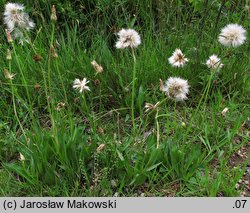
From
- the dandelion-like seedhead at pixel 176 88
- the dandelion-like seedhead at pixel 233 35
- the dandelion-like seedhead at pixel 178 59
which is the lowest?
the dandelion-like seedhead at pixel 176 88

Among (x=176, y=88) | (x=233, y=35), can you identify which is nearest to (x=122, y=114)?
(x=176, y=88)

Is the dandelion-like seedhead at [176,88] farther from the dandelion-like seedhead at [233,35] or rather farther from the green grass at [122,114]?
the dandelion-like seedhead at [233,35]

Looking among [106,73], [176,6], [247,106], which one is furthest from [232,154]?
[176,6]

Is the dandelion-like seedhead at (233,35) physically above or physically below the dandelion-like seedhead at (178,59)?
above

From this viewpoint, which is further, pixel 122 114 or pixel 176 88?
pixel 122 114

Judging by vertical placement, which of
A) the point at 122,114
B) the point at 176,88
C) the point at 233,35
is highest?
the point at 233,35

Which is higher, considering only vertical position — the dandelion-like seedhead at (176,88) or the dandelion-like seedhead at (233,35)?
the dandelion-like seedhead at (233,35)

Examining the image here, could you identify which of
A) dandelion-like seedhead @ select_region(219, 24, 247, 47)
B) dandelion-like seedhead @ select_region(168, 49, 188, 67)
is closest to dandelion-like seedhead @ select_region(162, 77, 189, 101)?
dandelion-like seedhead @ select_region(168, 49, 188, 67)

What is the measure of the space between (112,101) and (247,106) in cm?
92

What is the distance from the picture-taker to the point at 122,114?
9.20 feet

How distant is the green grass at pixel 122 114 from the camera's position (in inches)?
88.7

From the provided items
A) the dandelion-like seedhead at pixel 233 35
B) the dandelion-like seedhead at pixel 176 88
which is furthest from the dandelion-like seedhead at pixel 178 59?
the dandelion-like seedhead at pixel 233 35

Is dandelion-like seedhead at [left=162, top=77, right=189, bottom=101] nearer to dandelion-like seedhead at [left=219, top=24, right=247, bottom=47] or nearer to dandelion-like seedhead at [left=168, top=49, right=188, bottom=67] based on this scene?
dandelion-like seedhead at [left=168, top=49, right=188, bottom=67]

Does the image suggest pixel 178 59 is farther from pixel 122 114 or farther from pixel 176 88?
pixel 122 114
